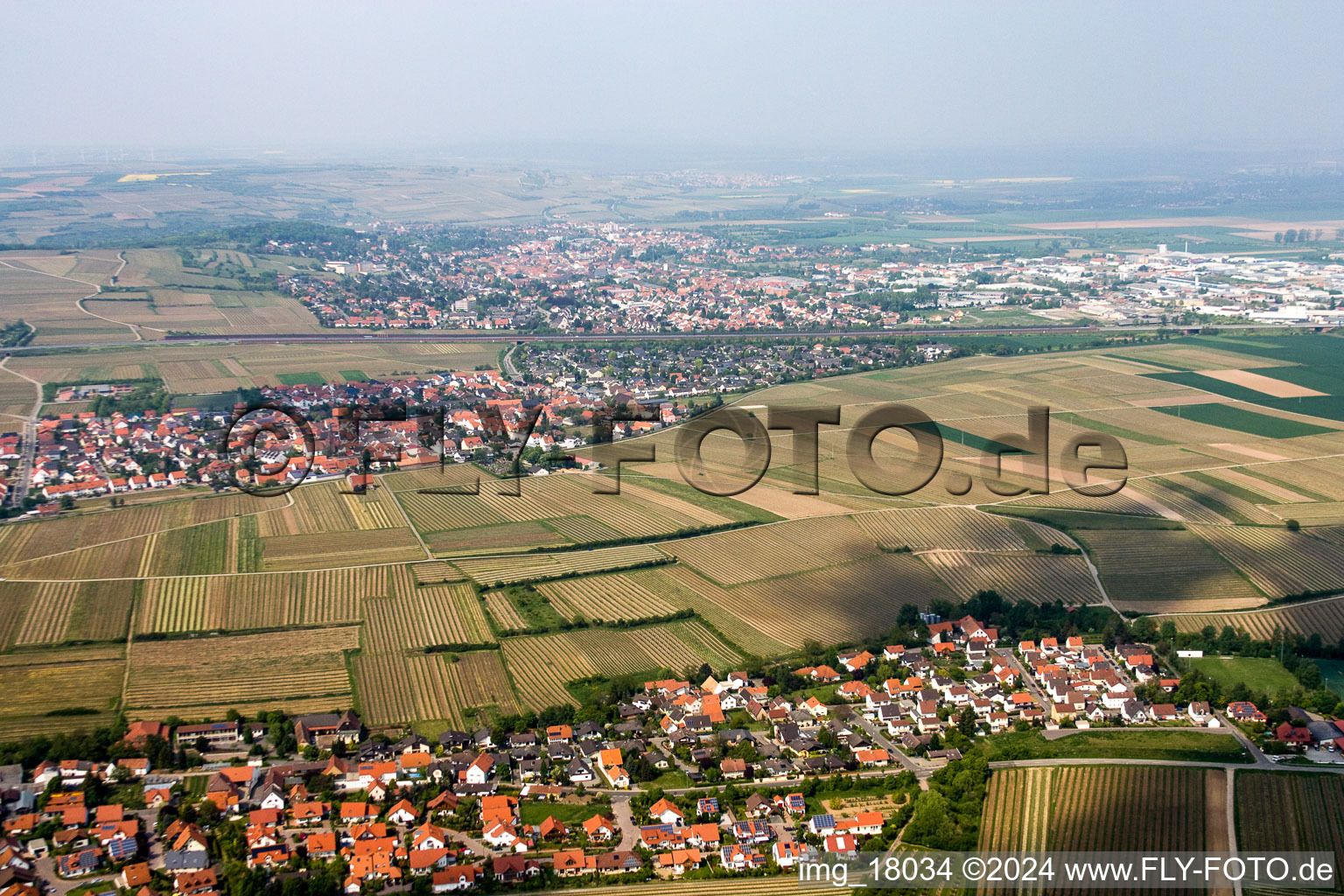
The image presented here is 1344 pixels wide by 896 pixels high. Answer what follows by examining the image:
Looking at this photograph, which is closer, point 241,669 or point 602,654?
point 241,669

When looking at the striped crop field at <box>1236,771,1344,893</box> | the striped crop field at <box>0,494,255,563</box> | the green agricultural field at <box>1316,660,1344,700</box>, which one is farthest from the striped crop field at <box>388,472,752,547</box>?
the striped crop field at <box>1236,771,1344,893</box>

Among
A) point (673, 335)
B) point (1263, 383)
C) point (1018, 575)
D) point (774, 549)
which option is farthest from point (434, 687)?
point (673, 335)

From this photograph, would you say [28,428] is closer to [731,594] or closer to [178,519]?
[178,519]

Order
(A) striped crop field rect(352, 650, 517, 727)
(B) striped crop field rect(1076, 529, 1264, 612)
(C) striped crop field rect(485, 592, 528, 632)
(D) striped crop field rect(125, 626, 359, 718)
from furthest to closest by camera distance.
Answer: (B) striped crop field rect(1076, 529, 1264, 612)
(C) striped crop field rect(485, 592, 528, 632)
(D) striped crop field rect(125, 626, 359, 718)
(A) striped crop field rect(352, 650, 517, 727)

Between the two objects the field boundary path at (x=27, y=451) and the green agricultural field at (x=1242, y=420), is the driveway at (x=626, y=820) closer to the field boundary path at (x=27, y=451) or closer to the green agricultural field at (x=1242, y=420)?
the field boundary path at (x=27, y=451)

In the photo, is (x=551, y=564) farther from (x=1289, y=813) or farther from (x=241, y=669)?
(x=1289, y=813)

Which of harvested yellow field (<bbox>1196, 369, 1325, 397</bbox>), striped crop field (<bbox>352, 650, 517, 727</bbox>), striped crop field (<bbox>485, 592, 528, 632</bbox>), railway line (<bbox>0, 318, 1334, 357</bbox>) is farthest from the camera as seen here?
railway line (<bbox>0, 318, 1334, 357</bbox>)

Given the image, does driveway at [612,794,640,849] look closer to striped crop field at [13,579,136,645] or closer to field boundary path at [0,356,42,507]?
striped crop field at [13,579,136,645]
